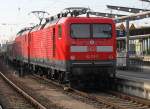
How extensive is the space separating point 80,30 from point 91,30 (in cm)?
49

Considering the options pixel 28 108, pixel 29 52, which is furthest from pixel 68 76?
pixel 29 52

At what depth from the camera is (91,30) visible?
810 inches

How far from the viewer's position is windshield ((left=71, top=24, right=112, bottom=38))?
66.8ft

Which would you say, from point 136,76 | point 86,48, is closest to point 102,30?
point 86,48

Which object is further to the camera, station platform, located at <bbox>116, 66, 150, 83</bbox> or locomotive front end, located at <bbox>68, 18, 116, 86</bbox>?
station platform, located at <bbox>116, 66, 150, 83</bbox>

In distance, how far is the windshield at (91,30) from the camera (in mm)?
20375

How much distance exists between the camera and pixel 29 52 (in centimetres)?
3369

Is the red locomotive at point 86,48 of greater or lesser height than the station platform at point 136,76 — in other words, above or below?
above

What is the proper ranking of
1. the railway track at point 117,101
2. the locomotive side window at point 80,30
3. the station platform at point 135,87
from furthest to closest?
the locomotive side window at point 80,30
the station platform at point 135,87
the railway track at point 117,101

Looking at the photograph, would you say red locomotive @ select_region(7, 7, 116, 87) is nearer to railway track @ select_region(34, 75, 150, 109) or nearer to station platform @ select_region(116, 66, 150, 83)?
railway track @ select_region(34, 75, 150, 109)

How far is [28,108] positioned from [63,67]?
17.8ft

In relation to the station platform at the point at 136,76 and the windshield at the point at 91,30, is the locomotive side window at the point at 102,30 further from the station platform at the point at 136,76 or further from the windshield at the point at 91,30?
the station platform at the point at 136,76

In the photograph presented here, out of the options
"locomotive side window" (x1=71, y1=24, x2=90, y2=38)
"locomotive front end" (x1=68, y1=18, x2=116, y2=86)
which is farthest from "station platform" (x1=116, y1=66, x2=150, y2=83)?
"locomotive side window" (x1=71, y1=24, x2=90, y2=38)

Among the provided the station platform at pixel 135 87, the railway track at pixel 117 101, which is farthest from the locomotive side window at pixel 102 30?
the railway track at pixel 117 101
